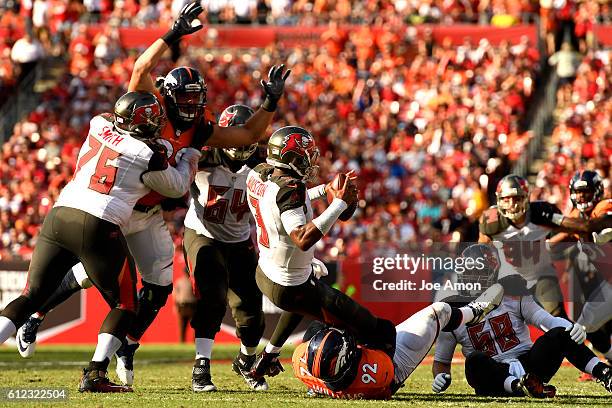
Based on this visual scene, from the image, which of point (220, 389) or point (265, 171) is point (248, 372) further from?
point (265, 171)

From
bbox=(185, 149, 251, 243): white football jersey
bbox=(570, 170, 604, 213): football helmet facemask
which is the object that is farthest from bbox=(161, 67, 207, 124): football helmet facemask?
bbox=(570, 170, 604, 213): football helmet facemask

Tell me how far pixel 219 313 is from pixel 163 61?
42.2 feet

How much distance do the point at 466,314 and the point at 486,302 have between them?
21 cm

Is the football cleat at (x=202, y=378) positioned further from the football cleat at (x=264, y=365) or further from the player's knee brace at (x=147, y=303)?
the player's knee brace at (x=147, y=303)

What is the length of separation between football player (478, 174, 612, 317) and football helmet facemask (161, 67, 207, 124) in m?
2.33

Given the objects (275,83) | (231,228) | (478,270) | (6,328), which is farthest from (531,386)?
(6,328)

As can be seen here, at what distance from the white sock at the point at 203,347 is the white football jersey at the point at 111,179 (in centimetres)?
111

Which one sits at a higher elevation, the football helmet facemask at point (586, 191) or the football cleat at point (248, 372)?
the football helmet facemask at point (586, 191)

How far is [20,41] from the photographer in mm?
21453

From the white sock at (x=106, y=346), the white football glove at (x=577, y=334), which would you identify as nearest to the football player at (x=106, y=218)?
the white sock at (x=106, y=346)

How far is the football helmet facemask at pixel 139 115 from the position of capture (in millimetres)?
7398

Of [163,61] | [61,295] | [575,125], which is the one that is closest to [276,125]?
[163,61]

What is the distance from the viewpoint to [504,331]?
7914 mm

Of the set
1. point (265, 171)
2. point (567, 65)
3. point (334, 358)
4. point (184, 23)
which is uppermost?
point (184, 23)
